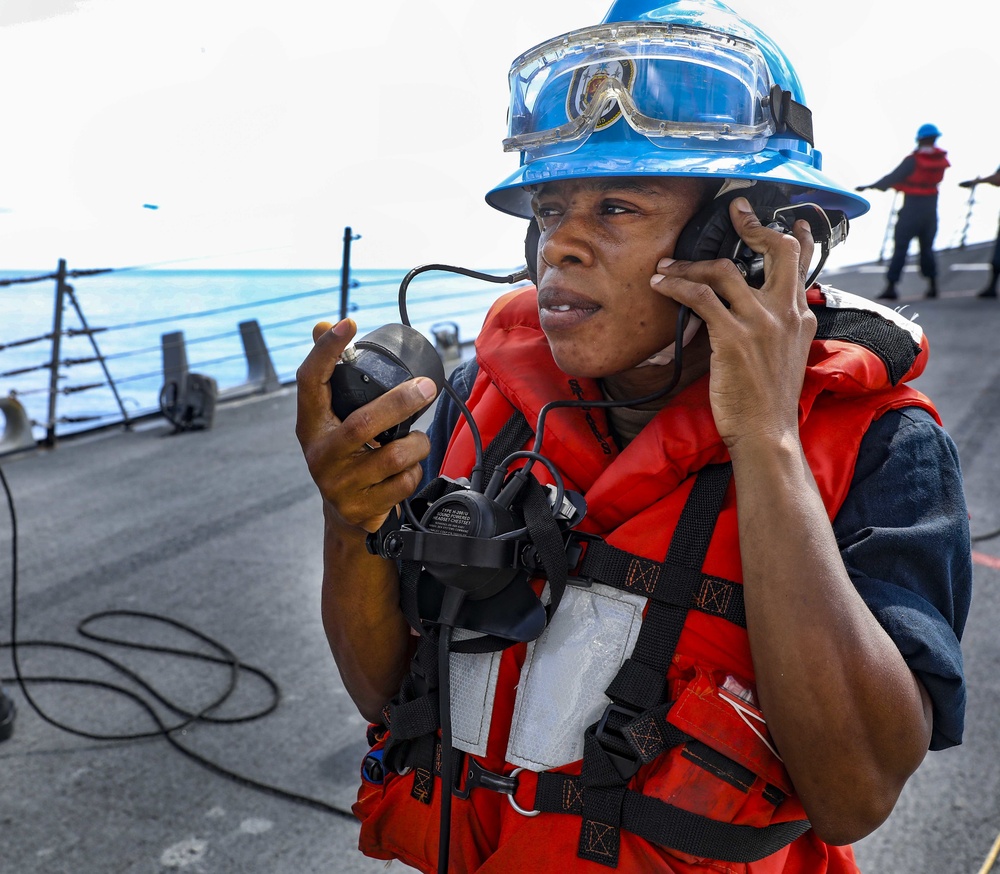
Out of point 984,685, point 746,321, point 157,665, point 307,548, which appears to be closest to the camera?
point 746,321

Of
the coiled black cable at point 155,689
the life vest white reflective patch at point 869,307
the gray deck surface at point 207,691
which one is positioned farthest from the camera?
the coiled black cable at point 155,689

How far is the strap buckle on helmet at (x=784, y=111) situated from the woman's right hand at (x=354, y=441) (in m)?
0.70

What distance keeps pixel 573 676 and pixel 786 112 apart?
35.6 inches

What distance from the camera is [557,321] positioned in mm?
1369

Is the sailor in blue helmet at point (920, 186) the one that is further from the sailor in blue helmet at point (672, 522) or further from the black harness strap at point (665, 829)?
the black harness strap at point (665, 829)

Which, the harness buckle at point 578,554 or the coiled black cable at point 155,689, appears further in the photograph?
the coiled black cable at point 155,689

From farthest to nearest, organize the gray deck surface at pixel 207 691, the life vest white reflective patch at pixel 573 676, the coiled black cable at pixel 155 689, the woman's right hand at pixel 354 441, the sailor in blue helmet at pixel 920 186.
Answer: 1. the sailor in blue helmet at pixel 920 186
2. the coiled black cable at pixel 155 689
3. the gray deck surface at pixel 207 691
4. the life vest white reflective patch at pixel 573 676
5. the woman's right hand at pixel 354 441

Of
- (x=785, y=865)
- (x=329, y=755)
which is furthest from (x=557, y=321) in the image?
(x=329, y=755)

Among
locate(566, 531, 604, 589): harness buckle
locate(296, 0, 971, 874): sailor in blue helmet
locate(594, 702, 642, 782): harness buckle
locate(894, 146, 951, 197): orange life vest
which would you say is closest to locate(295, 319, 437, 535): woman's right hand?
locate(296, 0, 971, 874): sailor in blue helmet

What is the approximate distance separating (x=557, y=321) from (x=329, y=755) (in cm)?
192

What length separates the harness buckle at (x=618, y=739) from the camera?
45.6 inches

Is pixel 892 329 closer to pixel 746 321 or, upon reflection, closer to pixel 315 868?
pixel 746 321

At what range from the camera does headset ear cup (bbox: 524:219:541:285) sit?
157cm

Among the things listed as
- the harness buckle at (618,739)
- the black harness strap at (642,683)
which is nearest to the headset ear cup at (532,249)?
the black harness strap at (642,683)
